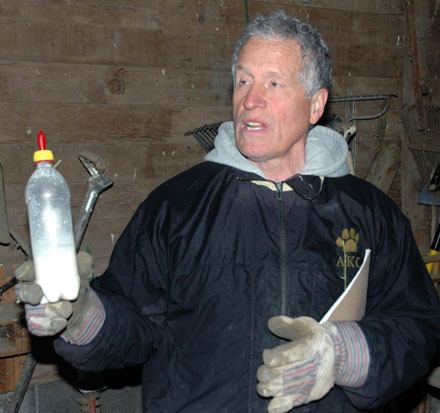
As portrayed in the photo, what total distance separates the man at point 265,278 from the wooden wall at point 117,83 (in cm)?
137

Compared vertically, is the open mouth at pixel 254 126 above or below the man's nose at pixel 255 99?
below

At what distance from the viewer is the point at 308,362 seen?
1.80 meters

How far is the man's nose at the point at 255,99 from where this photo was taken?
2061 millimetres

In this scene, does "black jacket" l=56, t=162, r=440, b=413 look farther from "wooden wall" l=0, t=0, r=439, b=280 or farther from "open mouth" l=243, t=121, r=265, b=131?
"wooden wall" l=0, t=0, r=439, b=280

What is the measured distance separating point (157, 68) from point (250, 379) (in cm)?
203

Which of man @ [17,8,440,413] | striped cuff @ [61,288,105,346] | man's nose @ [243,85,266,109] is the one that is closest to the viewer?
striped cuff @ [61,288,105,346]

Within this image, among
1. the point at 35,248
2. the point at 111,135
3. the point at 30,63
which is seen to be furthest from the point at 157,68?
the point at 35,248

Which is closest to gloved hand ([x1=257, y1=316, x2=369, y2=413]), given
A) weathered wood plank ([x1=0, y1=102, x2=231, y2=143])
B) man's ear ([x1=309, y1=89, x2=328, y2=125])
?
man's ear ([x1=309, y1=89, x2=328, y2=125])

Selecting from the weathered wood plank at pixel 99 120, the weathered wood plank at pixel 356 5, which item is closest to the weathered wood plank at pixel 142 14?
the weathered wood plank at pixel 356 5

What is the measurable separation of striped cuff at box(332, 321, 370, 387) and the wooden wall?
6.05 ft

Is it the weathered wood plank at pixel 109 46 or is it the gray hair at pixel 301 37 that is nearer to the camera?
the gray hair at pixel 301 37

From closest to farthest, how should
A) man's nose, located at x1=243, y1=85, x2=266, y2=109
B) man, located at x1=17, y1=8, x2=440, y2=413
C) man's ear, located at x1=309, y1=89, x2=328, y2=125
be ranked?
man, located at x1=17, y1=8, x2=440, y2=413
man's nose, located at x1=243, y1=85, x2=266, y2=109
man's ear, located at x1=309, y1=89, x2=328, y2=125

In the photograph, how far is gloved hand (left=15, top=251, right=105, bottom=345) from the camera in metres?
1.52

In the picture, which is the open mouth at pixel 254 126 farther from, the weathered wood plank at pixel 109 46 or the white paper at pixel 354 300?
the weathered wood plank at pixel 109 46
